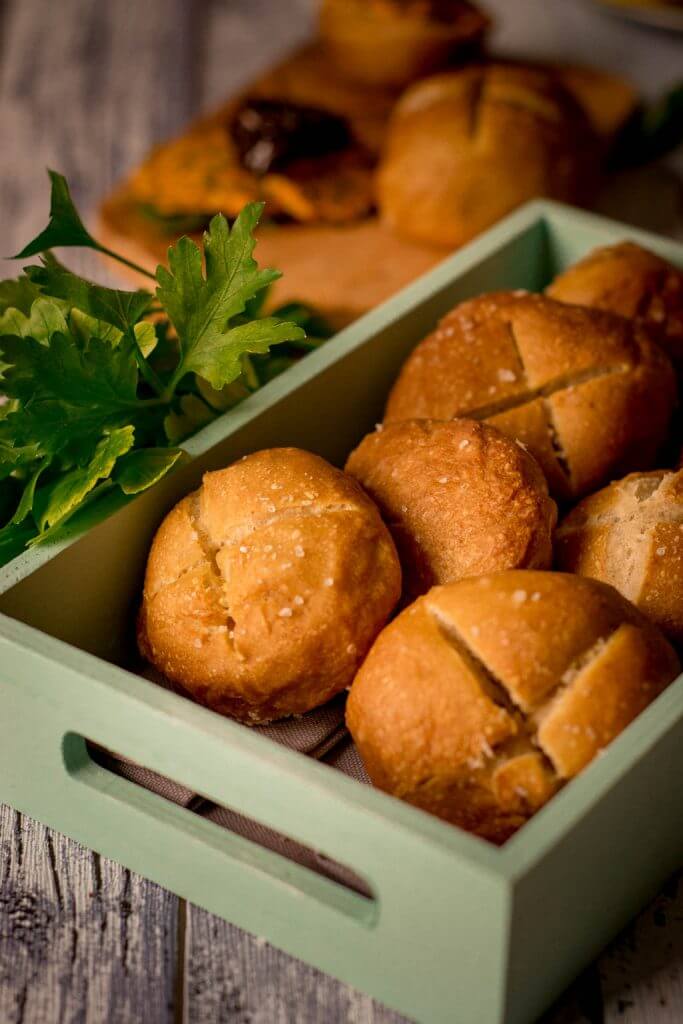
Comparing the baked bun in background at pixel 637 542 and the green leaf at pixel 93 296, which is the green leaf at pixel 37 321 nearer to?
the green leaf at pixel 93 296

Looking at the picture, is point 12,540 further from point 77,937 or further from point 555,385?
point 555,385

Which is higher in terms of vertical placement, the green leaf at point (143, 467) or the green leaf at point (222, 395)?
the green leaf at point (143, 467)

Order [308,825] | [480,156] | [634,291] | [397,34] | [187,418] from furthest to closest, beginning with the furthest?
[397,34], [480,156], [634,291], [187,418], [308,825]

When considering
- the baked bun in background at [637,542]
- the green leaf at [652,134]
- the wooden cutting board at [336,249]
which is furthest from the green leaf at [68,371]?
the green leaf at [652,134]

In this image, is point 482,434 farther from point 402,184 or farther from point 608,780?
point 402,184

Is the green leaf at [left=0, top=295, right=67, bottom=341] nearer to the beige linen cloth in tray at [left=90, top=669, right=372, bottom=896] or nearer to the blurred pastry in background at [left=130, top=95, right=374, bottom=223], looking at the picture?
the beige linen cloth in tray at [left=90, top=669, right=372, bottom=896]

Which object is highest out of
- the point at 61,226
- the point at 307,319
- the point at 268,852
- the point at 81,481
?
the point at 61,226

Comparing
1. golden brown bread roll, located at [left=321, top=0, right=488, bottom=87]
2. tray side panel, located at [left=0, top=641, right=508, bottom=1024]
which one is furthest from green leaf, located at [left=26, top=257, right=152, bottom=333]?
golden brown bread roll, located at [left=321, top=0, right=488, bottom=87]

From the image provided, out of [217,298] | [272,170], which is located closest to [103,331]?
[217,298]
